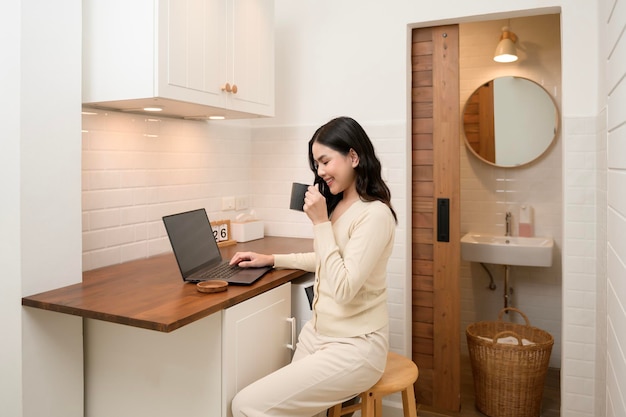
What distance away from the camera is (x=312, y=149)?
1.84 metres

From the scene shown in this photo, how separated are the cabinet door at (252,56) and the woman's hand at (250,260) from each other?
73 centimetres

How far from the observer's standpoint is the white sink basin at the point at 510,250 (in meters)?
3.23

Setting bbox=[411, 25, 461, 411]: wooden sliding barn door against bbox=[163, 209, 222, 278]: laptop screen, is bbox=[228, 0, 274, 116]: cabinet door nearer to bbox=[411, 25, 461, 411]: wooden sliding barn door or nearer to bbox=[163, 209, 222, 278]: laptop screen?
bbox=[163, 209, 222, 278]: laptop screen

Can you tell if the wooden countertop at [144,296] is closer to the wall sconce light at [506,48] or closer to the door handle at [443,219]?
the door handle at [443,219]

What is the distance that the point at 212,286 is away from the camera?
1745 millimetres

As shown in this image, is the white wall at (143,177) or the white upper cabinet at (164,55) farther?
the white wall at (143,177)

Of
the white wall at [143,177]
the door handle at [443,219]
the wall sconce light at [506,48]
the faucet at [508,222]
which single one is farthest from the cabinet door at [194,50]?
the faucet at [508,222]

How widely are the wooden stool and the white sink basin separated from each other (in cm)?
160

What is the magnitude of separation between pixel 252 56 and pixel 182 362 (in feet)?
5.05

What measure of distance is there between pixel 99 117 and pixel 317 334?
131cm

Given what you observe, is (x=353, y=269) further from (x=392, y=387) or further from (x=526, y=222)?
(x=526, y=222)

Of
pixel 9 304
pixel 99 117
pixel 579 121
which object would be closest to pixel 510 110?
pixel 579 121

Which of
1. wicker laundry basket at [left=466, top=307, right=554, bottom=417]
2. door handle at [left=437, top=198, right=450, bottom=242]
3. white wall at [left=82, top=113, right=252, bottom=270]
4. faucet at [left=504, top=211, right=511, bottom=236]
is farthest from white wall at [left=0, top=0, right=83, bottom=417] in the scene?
faucet at [left=504, top=211, right=511, bottom=236]

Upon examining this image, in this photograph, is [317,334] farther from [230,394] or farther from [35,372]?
[35,372]
